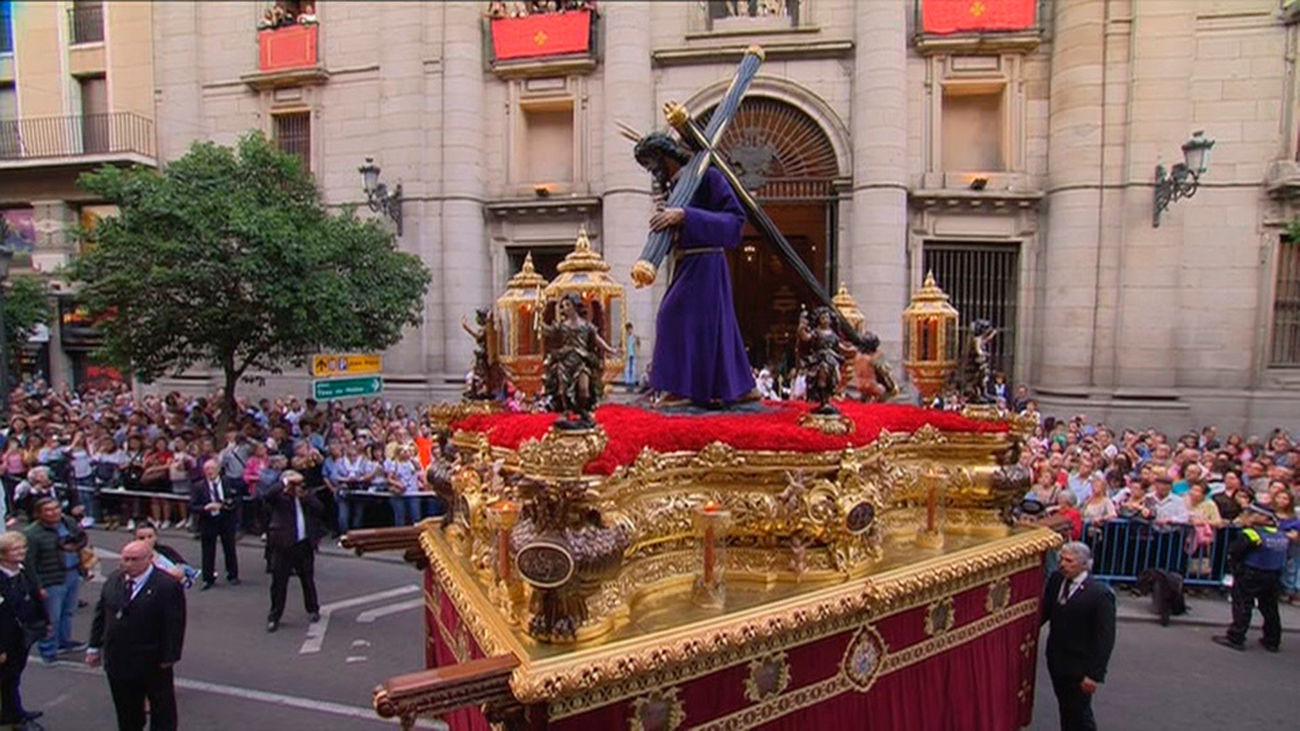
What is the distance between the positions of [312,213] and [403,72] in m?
6.35

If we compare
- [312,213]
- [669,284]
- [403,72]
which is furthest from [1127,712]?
[403,72]

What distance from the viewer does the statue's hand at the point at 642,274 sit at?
381 centimetres

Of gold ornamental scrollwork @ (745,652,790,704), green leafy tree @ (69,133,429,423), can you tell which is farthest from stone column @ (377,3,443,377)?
gold ornamental scrollwork @ (745,652,790,704)

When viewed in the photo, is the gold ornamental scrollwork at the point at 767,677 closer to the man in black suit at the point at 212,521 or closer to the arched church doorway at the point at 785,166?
the man in black suit at the point at 212,521

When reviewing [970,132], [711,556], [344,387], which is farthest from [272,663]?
[970,132]

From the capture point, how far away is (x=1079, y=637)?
541cm

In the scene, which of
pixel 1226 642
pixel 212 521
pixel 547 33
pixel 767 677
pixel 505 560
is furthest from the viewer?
pixel 547 33

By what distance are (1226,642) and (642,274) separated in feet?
29.1

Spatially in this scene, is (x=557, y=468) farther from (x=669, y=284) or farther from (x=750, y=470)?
(x=669, y=284)

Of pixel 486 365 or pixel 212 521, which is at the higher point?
pixel 486 365

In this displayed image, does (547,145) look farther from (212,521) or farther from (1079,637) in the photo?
(1079,637)

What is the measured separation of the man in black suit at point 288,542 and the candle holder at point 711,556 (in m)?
6.72

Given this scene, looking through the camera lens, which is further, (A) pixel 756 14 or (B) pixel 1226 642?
(A) pixel 756 14

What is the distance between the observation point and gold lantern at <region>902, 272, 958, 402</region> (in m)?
6.41
